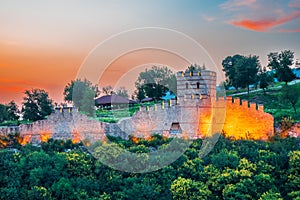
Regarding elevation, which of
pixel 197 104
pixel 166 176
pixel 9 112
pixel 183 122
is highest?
pixel 197 104

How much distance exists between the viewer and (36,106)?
2850 cm

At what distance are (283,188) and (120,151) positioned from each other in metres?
7.07

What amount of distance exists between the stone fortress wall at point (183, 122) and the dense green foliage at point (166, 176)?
6.91 feet

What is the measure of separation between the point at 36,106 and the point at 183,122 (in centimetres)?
1207

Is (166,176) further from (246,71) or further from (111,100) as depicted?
(246,71)

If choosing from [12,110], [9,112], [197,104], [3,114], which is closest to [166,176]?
[197,104]

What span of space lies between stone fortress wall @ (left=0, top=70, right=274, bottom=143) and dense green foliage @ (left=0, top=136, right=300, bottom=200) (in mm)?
2107

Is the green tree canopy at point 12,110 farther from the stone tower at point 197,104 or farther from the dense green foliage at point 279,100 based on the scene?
the dense green foliage at point 279,100

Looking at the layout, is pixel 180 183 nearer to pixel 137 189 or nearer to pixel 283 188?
pixel 137 189

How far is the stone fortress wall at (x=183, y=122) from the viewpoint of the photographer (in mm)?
21125

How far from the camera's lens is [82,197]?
15.1 meters

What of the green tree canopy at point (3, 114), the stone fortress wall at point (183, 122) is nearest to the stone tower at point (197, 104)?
the stone fortress wall at point (183, 122)

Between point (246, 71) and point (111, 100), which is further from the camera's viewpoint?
point (246, 71)

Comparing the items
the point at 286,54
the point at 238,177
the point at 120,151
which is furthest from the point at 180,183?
the point at 286,54
